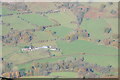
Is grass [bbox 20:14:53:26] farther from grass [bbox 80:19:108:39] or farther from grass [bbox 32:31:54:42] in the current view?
grass [bbox 80:19:108:39]

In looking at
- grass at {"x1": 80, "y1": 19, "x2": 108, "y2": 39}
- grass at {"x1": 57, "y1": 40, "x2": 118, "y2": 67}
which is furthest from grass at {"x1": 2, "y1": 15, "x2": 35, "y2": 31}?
grass at {"x1": 80, "y1": 19, "x2": 108, "y2": 39}

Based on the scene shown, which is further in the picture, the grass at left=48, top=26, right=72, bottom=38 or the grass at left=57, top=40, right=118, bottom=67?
the grass at left=48, top=26, right=72, bottom=38

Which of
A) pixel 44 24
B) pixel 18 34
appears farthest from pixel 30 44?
pixel 44 24

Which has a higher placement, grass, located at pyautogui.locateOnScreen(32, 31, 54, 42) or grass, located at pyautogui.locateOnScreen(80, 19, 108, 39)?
grass, located at pyautogui.locateOnScreen(80, 19, 108, 39)

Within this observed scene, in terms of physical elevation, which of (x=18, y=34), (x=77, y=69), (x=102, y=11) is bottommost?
(x=77, y=69)

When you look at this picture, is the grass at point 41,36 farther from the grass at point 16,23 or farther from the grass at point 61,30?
the grass at point 16,23

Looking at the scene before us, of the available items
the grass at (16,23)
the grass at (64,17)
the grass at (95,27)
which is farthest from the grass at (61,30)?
the grass at (16,23)

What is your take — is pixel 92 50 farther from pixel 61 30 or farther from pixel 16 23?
pixel 16 23

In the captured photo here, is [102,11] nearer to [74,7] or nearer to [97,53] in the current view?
[74,7]
